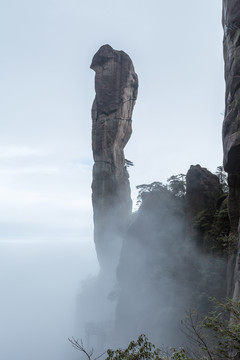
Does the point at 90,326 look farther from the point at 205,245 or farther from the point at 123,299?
the point at 205,245

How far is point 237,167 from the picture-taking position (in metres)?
13.8

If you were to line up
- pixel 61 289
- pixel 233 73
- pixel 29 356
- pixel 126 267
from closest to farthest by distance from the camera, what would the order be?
pixel 233 73
pixel 126 267
pixel 29 356
pixel 61 289

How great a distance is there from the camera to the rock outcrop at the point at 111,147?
3484cm

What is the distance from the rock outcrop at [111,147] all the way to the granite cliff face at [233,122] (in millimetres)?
20734

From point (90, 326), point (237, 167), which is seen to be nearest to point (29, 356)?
point (90, 326)

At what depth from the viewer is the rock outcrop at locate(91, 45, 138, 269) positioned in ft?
114

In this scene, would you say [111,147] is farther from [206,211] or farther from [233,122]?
[233,122]

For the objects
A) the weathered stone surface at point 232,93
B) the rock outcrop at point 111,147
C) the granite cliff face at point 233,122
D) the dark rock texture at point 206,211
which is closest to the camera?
the weathered stone surface at point 232,93

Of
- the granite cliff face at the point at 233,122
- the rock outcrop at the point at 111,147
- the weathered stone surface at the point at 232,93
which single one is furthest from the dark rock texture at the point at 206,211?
the rock outcrop at the point at 111,147

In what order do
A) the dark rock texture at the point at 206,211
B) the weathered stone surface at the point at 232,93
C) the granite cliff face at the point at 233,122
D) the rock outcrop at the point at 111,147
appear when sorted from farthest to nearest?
the rock outcrop at the point at 111,147
the dark rock texture at the point at 206,211
the granite cliff face at the point at 233,122
the weathered stone surface at the point at 232,93

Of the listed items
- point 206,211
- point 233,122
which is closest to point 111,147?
point 206,211

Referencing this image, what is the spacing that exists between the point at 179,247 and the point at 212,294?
479 cm

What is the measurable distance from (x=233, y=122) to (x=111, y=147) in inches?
907

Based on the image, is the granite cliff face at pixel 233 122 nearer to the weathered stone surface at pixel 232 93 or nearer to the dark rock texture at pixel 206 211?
the weathered stone surface at pixel 232 93
